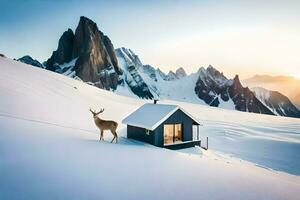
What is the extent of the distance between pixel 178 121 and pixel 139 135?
3626 millimetres

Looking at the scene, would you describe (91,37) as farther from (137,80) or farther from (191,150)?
(191,150)

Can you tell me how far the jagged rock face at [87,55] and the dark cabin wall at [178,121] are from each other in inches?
4467

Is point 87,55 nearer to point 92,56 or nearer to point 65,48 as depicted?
point 92,56

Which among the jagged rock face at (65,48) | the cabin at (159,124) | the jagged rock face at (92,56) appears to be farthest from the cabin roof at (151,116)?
the jagged rock face at (65,48)

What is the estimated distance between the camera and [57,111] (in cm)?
2520

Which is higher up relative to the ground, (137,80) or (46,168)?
(137,80)

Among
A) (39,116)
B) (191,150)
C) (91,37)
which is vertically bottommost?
(191,150)

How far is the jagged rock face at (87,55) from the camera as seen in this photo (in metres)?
131

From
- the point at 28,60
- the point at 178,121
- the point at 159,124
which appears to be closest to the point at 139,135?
the point at 159,124

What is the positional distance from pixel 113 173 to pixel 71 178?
1.62 m

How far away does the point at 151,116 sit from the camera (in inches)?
798

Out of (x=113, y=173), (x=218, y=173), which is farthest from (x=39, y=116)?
(x=218, y=173)

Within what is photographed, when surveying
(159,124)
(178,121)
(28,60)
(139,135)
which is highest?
(28,60)

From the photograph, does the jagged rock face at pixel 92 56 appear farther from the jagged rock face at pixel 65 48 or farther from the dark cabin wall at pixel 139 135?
the dark cabin wall at pixel 139 135
